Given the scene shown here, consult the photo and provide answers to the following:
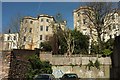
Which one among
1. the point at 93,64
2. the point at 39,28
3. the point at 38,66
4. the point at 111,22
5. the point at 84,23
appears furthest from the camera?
the point at 39,28

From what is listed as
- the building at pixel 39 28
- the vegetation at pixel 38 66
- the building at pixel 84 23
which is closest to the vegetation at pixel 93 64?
the vegetation at pixel 38 66

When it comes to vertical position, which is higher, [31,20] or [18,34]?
[31,20]

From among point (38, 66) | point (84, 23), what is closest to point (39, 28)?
point (84, 23)

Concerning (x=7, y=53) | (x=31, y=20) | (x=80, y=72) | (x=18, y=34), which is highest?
(x=31, y=20)

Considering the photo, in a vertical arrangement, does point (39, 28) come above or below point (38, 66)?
above

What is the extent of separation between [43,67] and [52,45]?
16089 millimetres

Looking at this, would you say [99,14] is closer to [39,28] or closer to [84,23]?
[84,23]

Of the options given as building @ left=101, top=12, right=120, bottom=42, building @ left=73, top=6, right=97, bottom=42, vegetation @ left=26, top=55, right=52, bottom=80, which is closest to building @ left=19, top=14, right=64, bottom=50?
building @ left=73, top=6, right=97, bottom=42

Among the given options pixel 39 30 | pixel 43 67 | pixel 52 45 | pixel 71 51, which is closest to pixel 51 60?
pixel 43 67

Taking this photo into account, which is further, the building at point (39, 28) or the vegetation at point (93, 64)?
the building at point (39, 28)

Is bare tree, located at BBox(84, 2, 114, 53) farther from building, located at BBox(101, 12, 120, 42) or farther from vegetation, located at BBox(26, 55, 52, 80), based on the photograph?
vegetation, located at BBox(26, 55, 52, 80)

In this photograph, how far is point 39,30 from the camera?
2256 inches

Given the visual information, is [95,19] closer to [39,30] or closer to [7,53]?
[39,30]

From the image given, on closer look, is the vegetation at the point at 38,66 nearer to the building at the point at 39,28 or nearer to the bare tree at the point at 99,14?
the bare tree at the point at 99,14
